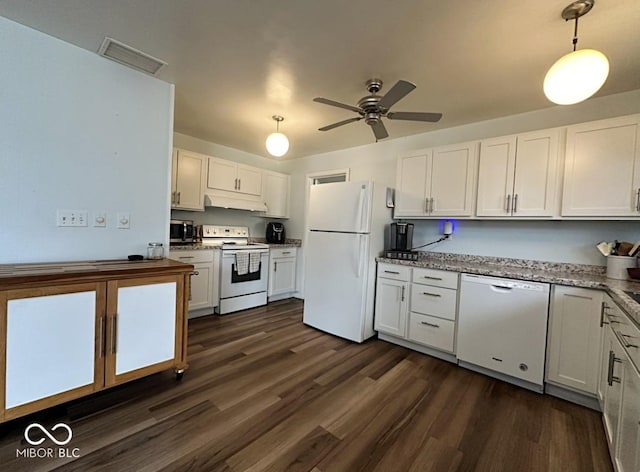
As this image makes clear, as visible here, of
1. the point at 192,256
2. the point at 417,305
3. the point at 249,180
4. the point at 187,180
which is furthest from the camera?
the point at 249,180

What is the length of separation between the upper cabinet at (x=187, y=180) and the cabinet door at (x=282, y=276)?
53.9 inches

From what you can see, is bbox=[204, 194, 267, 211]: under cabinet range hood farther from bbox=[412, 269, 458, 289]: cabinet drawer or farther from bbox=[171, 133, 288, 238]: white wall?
bbox=[412, 269, 458, 289]: cabinet drawer

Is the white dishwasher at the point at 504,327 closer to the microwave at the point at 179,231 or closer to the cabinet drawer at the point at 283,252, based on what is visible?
the cabinet drawer at the point at 283,252

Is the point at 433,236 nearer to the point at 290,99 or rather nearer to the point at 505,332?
the point at 505,332

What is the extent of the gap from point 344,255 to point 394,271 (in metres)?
0.56

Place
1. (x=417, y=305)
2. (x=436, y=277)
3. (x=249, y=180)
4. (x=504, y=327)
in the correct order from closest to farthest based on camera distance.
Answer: (x=504, y=327), (x=436, y=277), (x=417, y=305), (x=249, y=180)

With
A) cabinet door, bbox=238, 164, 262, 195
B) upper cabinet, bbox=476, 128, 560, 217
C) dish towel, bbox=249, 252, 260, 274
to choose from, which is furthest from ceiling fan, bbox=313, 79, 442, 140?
dish towel, bbox=249, 252, 260, 274

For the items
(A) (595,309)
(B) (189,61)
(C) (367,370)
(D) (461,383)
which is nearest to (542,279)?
(A) (595,309)

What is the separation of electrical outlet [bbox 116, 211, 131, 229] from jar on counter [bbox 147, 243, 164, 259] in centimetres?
23

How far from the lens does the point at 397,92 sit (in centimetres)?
184

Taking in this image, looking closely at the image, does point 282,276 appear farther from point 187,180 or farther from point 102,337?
point 102,337

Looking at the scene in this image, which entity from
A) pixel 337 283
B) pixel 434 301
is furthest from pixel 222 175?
pixel 434 301

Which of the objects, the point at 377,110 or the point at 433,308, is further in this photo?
the point at 433,308

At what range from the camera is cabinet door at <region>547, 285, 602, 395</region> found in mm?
1879
